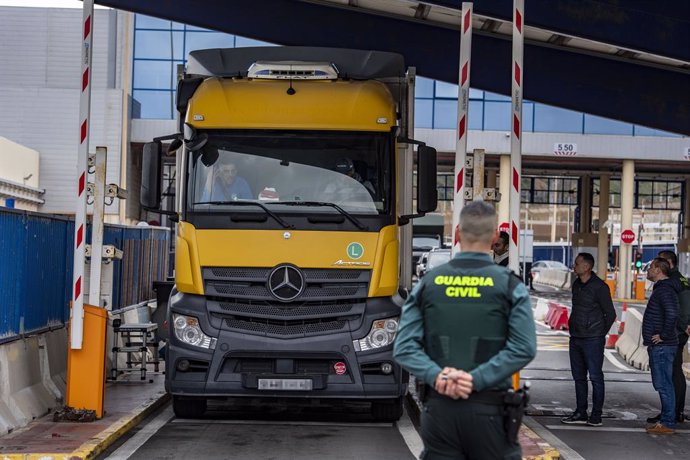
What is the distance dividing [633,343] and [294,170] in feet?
44.1

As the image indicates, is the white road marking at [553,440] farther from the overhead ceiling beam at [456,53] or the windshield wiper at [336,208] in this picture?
the overhead ceiling beam at [456,53]

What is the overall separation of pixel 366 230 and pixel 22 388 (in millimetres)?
3886

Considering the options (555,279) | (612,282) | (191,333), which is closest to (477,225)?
(191,333)

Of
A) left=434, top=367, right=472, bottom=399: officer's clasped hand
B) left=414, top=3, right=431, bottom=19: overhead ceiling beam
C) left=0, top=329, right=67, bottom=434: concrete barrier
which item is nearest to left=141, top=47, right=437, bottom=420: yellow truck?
left=0, top=329, right=67, bottom=434: concrete barrier

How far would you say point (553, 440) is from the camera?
11945mm

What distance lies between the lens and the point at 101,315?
11766mm

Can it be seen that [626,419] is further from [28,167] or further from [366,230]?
[28,167]

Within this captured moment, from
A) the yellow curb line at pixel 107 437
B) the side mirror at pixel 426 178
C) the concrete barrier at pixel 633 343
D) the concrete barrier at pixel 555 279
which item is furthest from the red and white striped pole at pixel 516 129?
the concrete barrier at pixel 555 279

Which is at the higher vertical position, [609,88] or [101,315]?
[609,88]

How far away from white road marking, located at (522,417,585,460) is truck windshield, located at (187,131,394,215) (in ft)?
9.55

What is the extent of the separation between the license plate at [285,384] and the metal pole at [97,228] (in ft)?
6.68

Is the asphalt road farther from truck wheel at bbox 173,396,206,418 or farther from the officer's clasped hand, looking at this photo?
the officer's clasped hand

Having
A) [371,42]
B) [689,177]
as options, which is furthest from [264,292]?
[689,177]

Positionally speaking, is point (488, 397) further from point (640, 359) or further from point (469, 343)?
point (640, 359)
